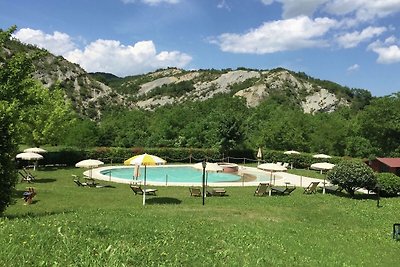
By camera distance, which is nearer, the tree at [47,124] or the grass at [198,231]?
the grass at [198,231]

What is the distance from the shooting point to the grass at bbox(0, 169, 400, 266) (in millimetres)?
7449

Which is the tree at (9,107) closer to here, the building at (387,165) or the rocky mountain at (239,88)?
the building at (387,165)

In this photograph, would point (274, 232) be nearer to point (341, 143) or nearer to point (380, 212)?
point (380, 212)

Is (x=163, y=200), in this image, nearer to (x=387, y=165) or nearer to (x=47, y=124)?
(x=47, y=124)

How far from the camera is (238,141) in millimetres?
43594

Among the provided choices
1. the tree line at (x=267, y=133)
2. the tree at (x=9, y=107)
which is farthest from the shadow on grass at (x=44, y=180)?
the tree at (x=9, y=107)

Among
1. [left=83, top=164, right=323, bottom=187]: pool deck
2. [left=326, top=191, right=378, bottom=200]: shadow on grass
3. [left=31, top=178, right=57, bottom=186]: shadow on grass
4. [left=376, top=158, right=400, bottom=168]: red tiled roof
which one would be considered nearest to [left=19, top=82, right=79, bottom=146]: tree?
[left=83, top=164, right=323, bottom=187]: pool deck

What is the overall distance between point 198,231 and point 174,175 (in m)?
24.8

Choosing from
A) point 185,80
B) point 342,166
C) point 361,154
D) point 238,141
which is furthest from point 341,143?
point 185,80

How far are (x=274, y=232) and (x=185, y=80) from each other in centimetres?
15068

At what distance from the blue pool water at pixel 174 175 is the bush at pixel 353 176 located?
9748mm

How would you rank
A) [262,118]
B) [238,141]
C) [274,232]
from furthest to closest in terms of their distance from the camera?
[262,118] → [238,141] → [274,232]

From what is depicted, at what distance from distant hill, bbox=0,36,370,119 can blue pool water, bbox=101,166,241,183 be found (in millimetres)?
57105

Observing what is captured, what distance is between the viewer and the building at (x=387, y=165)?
31.6 m
